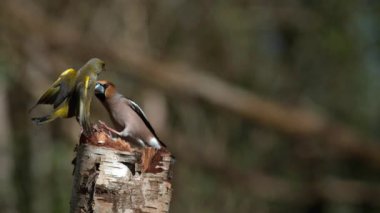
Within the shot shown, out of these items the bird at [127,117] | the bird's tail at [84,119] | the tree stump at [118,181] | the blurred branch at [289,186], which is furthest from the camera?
the blurred branch at [289,186]

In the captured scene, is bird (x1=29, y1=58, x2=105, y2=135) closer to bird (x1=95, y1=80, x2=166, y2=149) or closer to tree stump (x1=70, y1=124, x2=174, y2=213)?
tree stump (x1=70, y1=124, x2=174, y2=213)

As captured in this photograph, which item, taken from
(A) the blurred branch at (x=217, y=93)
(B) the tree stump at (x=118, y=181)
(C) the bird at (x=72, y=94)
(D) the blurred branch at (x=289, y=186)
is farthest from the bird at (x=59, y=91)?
(D) the blurred branch at (x=289, y=186)

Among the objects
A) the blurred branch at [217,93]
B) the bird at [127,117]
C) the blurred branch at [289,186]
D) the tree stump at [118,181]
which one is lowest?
the tree stump at [118,181]

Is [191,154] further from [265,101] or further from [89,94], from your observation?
[89,94]

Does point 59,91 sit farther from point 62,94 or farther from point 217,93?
point 217,93

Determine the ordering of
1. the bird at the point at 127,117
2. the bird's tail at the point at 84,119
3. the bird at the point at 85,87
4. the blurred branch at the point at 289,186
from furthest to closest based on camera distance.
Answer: the blurred branch at the point at 289,186 < the bird at the point at 127,117 < the bird at the point at 85,87 < the bird's tail at the point at 84,119

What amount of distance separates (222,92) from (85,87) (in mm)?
7659

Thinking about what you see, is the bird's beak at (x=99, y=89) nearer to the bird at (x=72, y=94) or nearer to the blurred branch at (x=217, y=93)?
the bird at (x=72, y=94)

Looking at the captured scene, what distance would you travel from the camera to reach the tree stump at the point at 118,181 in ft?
11.2

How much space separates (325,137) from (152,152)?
8.12m

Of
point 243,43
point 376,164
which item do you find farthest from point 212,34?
point 376,164

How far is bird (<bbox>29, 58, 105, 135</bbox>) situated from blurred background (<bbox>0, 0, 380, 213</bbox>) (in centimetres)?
592

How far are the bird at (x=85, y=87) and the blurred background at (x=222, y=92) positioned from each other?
19.5 feet

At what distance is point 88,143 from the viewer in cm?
351
